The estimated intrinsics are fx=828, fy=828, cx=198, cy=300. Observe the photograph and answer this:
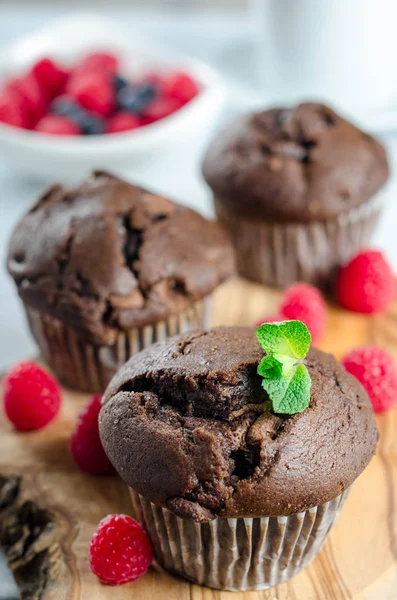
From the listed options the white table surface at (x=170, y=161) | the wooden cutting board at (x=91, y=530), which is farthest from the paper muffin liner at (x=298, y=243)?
the wooden cutting board at (x=91, y=530)

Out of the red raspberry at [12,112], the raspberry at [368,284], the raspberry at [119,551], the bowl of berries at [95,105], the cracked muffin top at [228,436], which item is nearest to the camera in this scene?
the cracked muffin top at [228,436]

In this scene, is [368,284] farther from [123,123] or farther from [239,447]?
[123,123]

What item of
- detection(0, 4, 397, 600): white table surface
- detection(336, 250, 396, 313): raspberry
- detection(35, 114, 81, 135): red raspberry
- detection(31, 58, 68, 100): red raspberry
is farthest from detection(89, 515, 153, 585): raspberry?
detection(31, 58, 68, 100): red raspberry

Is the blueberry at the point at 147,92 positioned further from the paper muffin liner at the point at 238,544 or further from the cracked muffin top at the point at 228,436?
the paper muffin liner at the point at 238,544

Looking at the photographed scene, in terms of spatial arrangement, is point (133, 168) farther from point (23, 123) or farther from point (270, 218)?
point (270, 218)

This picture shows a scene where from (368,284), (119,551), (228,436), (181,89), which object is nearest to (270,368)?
(228,436)

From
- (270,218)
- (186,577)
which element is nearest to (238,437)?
(186,577)

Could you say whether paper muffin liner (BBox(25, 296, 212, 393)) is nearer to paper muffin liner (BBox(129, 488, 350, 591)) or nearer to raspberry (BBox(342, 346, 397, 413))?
raspberry (BBox(342, 346, 397, 413))
